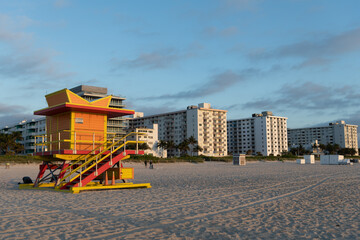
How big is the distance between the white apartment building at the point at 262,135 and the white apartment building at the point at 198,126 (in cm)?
3361

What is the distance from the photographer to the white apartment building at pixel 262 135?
189m

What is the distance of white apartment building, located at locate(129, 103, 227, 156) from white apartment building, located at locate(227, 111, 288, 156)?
33.6 metres

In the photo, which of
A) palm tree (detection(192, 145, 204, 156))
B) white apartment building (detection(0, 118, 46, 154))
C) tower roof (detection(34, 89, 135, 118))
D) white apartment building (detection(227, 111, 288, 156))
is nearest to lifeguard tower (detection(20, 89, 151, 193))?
tower roof (detection(34, 89, 135, 118))

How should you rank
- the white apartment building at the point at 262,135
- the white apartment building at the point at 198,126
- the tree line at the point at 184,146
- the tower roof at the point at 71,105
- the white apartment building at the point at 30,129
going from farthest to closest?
the white apartment building at the point at 262,135, the white apartment building at the point at 198,126, the tree line at the point at 184,146, the white apartment building at the point at 30,129, the tower roof at the point at 71,105

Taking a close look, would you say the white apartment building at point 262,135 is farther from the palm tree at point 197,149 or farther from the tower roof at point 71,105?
the tower roof at point 71,105

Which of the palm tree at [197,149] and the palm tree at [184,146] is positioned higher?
the palm tree at [184,146]

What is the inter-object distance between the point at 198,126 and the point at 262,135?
54388 mm

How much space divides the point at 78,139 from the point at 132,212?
9.00m

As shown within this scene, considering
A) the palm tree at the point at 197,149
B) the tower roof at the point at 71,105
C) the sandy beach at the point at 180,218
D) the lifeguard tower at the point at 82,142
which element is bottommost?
the palm tree at the point at 197,149

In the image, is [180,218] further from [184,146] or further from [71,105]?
[184,146]

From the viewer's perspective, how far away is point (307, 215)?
34.8ft

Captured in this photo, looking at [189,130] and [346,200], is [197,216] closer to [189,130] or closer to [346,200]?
[346,200]

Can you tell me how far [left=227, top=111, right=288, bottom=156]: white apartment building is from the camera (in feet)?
621

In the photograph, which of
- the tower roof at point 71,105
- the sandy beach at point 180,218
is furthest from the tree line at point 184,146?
the sandy beach at point 180,218
